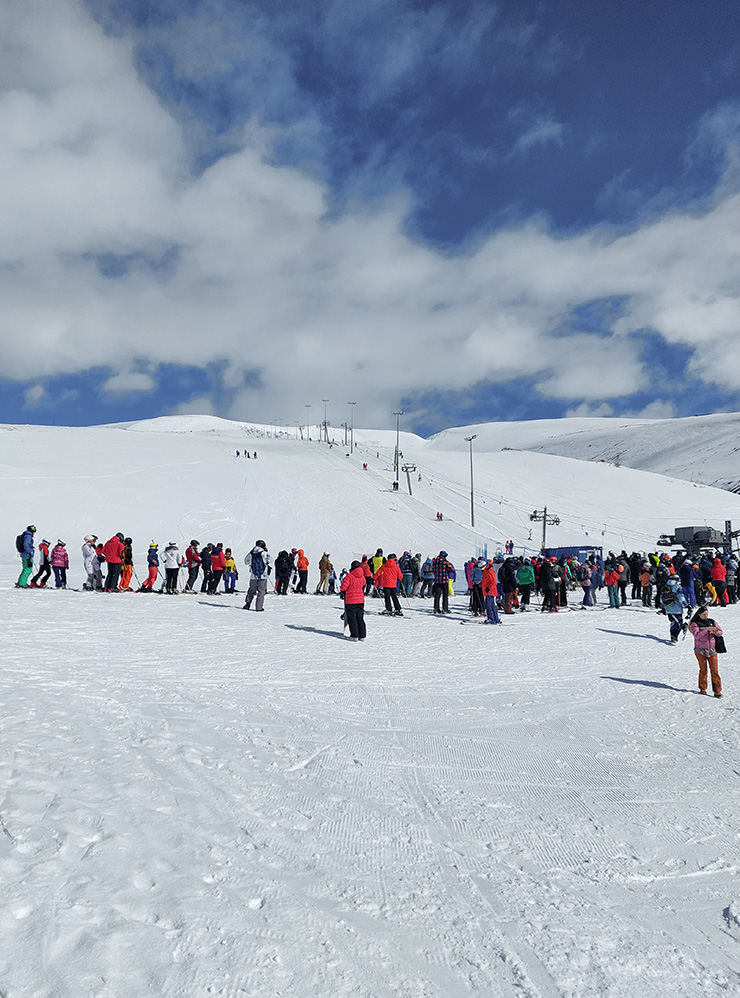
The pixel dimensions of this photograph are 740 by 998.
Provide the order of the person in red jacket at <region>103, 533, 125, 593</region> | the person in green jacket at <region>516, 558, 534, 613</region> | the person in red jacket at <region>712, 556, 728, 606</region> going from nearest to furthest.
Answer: the person in red jacket at <region>103, 533, 125, 593</region>
the person in green jacket at <region>516, 558, 534, 613</region>
the person in red jacket at <region>712, 556, 728, 606</region>

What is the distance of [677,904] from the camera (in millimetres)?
3578

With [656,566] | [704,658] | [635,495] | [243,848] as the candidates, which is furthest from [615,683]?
[635,495]

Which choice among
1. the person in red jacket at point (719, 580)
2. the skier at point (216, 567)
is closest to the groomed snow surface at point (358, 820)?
the skier at point (216, 567)

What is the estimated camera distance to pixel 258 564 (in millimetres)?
14867

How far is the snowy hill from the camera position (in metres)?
33.6

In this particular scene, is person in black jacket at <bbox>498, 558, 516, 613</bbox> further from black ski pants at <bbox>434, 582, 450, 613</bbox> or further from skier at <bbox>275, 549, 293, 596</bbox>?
skier at <bbox>275, 549, 293, 596</bbox>

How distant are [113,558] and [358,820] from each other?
14.0 m

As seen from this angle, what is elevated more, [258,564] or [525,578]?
[258,564]

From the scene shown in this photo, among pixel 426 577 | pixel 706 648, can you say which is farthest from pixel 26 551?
pixel 706 648

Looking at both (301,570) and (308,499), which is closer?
(301,570)

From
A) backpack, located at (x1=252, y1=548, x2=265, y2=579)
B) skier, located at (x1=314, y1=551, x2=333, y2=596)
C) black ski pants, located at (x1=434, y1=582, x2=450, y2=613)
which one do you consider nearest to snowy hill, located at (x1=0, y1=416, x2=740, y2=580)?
skier, located at (x1=314, y1=551, x2=333, y2=596)

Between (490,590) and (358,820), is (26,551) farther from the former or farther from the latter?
(358,820)

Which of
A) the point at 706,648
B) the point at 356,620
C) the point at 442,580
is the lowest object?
the point at 706,648

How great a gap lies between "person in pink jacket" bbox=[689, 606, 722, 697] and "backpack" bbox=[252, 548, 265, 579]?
9.33 m
